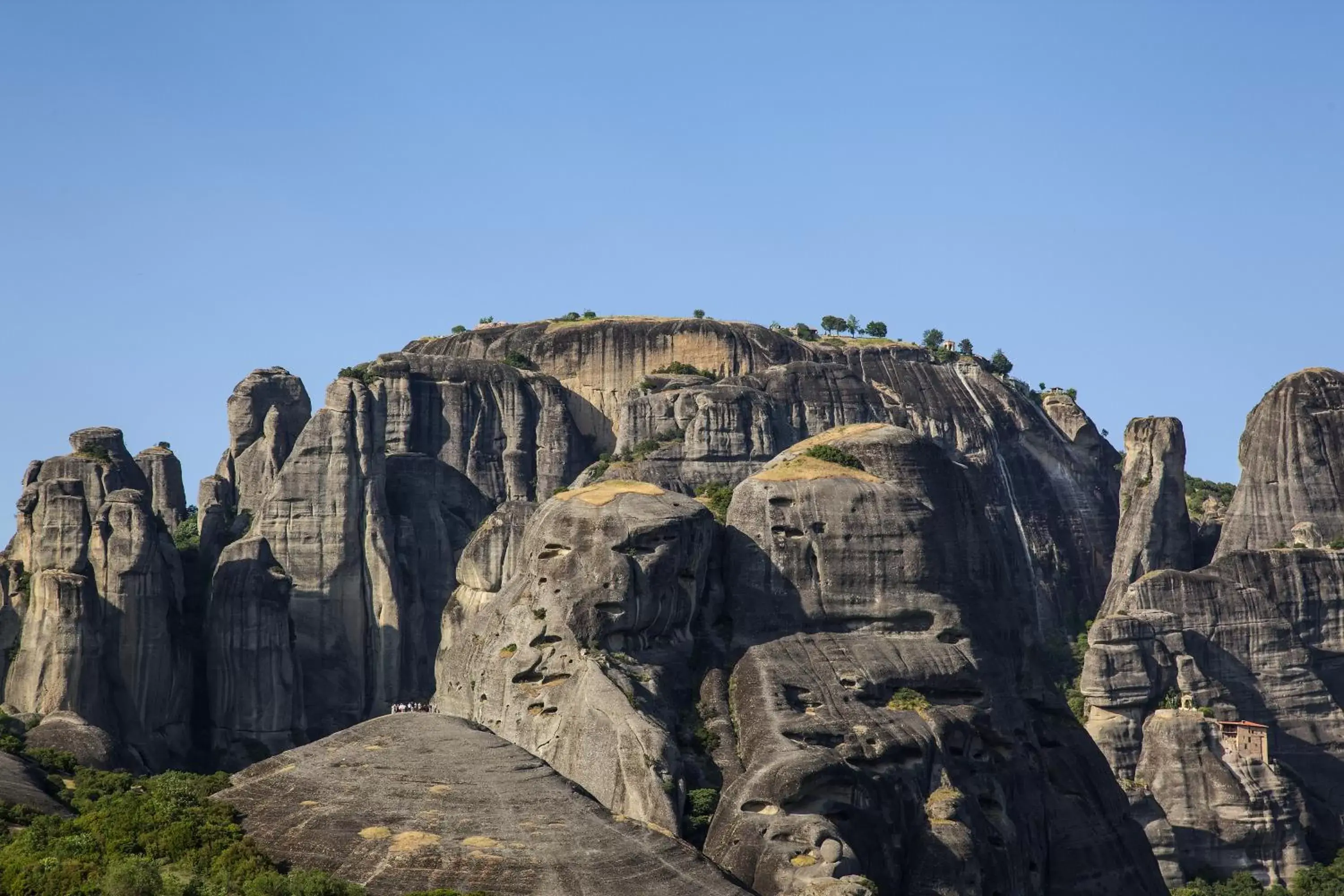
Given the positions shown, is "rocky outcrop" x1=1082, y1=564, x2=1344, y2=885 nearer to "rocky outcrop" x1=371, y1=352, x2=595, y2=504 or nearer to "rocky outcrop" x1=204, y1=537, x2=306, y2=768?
"rocky outcrop" x1=371, y1=352, x2=595, y2=504

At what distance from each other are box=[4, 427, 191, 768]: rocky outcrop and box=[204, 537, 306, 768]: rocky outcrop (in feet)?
6.22

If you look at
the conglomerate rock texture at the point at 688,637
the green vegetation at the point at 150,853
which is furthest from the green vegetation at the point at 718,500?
the green vegetation at the point at 150,853

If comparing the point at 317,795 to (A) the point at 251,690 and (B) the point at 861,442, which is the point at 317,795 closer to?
(B) the point at 861,442

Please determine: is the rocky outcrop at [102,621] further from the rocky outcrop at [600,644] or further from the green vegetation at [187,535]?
the rocky outcrop at [600,644]

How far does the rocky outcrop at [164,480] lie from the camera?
175250mm

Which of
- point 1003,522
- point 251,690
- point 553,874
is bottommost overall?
point 553,874

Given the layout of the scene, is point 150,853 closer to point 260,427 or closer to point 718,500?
point 718,500

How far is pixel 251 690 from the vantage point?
5615 inches

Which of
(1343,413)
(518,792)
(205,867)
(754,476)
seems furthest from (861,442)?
(1343,413)

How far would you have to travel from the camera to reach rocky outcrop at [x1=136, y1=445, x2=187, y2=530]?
575 feet

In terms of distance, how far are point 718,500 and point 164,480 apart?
68.0 m

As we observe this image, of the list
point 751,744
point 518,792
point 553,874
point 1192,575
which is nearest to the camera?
point 553,874

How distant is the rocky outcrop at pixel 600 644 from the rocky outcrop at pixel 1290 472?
7588cm

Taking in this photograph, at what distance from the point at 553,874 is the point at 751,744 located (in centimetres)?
1458
